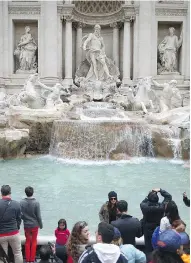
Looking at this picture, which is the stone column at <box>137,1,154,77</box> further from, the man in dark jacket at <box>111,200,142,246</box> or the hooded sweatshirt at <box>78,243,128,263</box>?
the hooded sweatshirt at <box>78,243,128,263</box>

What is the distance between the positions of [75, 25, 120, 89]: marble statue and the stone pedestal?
404 mm

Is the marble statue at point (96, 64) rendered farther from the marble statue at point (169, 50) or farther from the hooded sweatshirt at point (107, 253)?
the hooded sweatshirt at point (107, 253)

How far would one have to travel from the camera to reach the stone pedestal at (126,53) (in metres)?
17.7

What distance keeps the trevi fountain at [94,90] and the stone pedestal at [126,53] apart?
0.05 metres

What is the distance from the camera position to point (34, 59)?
18.1 meters

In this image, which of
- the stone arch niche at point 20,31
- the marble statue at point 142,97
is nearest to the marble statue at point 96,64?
the marble statue at point 142,97

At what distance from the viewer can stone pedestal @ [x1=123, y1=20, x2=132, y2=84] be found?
17.7 m

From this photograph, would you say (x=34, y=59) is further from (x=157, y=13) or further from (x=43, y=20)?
(x=157, y=13)

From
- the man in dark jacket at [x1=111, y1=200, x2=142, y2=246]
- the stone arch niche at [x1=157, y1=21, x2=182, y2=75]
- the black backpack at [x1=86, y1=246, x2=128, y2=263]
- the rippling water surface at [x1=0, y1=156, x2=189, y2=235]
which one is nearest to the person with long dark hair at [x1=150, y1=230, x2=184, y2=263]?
the black backpack at [x1=86, y1=246, x2=128, y2=263]

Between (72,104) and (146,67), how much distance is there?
15.1 feet

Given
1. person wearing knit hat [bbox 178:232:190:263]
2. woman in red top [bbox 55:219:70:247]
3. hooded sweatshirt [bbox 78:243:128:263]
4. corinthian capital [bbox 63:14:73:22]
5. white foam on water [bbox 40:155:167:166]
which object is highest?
corinthian capital [bbox 63:14:73:22]

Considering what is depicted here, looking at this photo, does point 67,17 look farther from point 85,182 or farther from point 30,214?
point 30,214

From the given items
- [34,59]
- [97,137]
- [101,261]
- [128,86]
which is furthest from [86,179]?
[34,59]

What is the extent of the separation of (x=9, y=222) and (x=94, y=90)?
13.1 metres
